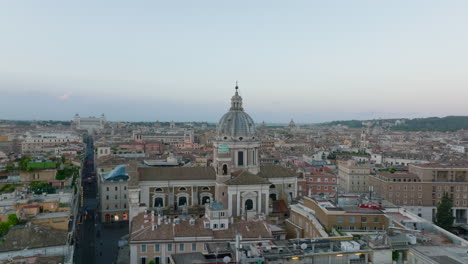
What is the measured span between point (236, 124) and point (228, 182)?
9376 millimetres

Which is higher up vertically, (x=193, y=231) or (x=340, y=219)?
(x=340, y=219)

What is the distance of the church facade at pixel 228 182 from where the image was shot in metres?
43.5

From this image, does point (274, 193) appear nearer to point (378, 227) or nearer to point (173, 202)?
point (173, 202)

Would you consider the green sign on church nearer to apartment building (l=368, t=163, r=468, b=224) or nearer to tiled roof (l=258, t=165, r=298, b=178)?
tiled roof (l=258, t=165, r=298, b=178)

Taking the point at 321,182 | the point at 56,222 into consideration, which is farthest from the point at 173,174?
the point at 321,182

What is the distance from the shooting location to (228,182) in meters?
43.2

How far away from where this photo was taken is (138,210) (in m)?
40.3

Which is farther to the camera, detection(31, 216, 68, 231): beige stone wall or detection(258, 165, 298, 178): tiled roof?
detection(258, 165, 298, 178): tiled roof

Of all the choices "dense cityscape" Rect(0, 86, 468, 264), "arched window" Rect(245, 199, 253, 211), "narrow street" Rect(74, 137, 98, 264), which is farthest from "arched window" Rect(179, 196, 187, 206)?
"narrow street" Rect(74, 137, 98, 264)

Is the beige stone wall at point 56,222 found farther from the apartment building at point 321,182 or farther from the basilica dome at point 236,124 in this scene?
the apartment building at point 321,182

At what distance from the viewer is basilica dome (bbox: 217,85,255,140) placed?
50.0 meters

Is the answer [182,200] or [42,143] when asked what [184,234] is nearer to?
[182,200]

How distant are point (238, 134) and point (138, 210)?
15.5 metres

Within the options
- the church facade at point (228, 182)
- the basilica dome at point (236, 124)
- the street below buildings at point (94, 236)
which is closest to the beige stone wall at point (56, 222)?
the street below buildings at point (94, 236)
